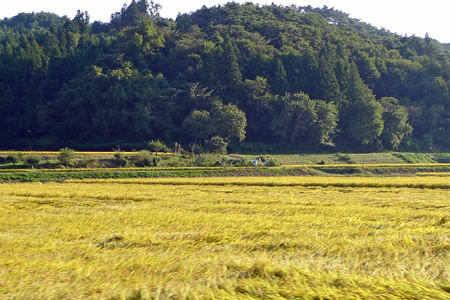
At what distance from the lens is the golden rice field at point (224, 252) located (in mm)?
6637

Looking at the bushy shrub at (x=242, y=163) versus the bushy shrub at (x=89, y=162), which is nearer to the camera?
the bushy shrub at (x=89, y=162)

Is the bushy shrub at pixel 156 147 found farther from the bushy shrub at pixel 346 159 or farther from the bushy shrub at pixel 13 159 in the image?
the bushy shrub at pixel 346 159

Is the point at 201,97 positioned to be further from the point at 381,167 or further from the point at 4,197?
the point at 4,197

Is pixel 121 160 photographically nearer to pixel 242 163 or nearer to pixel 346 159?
pixel 242 163

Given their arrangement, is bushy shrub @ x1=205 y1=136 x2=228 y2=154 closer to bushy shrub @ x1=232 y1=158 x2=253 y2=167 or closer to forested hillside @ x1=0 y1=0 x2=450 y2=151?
forested hillside @ x1=0 y1=0 x2=450 y2=151

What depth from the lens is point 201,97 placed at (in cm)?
6347

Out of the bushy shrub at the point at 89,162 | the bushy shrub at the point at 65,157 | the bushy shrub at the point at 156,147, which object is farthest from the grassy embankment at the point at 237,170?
the bushy shrub at the point at 156,147

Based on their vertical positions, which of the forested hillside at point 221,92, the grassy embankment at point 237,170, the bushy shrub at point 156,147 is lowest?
the grassy embankment at point 237,170

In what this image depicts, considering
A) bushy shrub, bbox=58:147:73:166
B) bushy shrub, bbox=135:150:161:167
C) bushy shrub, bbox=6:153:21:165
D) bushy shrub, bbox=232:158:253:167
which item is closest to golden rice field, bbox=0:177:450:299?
bushy shrub, bbox=58:147:73:166

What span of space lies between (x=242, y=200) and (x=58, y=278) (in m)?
12.3

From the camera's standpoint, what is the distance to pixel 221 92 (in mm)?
66000

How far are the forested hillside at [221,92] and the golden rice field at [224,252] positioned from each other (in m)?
43.8

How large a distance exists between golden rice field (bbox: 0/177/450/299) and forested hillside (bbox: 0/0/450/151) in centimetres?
4376

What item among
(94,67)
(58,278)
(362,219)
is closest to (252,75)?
(94,67)
